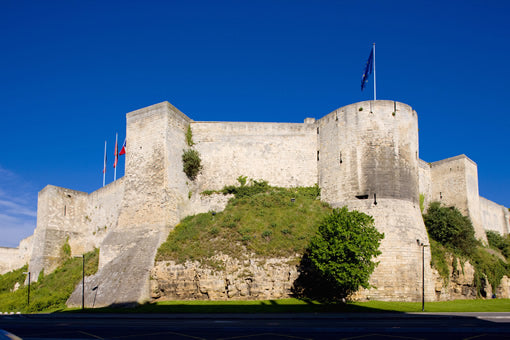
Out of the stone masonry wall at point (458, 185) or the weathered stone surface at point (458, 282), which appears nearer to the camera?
the weathered stone surface at point (458, 282)

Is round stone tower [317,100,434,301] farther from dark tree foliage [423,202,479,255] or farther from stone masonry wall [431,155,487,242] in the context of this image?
stone masonry wall [431,155,487,242]

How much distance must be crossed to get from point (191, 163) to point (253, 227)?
7.48 meters

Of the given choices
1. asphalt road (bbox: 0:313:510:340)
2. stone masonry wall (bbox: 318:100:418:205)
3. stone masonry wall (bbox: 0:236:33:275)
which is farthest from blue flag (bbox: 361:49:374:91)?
stone masonry wall (bbox: 0:236:33:275)

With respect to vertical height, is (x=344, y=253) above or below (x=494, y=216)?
below

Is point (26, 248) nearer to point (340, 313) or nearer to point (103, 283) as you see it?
point (103, 283)

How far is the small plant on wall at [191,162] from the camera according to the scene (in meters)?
33.7

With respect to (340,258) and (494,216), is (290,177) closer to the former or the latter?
(340,258)

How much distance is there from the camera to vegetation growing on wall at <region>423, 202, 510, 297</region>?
1221 inches

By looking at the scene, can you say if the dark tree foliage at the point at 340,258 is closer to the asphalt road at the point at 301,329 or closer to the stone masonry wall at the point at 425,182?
→ the asphalt road at the point at 301,329

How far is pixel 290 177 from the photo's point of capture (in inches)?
1379

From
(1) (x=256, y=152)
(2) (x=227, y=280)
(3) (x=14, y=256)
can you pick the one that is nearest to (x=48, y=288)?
(2) (x=227, y=280)

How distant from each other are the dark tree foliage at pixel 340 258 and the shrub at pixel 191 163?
39.4 ft

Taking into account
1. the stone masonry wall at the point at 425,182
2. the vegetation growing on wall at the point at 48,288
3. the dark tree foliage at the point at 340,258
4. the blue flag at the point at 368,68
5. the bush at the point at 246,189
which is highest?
the blue flag at the point at 368,68

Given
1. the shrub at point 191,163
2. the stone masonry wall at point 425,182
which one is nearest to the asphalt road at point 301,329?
the shrub at point 191,163
